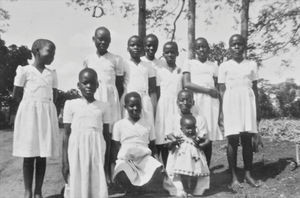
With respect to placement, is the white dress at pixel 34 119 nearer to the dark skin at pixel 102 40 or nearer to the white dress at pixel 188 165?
the dark skin at pixel 102 40

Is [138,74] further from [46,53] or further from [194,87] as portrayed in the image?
[46,53]

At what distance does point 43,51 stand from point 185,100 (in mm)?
1912

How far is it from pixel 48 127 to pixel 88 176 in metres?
0.82

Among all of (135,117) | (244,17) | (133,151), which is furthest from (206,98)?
(244,17)

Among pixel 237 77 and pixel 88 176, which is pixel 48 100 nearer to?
pixel 88 176

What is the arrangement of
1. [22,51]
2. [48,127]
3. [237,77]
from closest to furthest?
[48,127] → [237,77] → [22,51]

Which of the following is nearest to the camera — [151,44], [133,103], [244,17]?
[133,103]

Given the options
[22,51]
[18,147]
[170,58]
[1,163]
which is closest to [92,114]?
[18,147]

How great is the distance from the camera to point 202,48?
5652 mm

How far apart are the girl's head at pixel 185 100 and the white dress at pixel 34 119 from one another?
1662 millimetres

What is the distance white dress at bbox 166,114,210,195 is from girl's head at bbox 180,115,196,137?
91 millimetres

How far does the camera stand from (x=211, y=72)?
5.73m

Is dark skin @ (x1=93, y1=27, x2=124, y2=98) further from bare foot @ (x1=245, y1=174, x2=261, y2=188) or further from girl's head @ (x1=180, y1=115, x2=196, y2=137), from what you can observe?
bare foot @ (x1=245, y1=174, x2=261, y2=188)

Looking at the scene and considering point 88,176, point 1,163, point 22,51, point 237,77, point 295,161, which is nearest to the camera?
point 88,176
